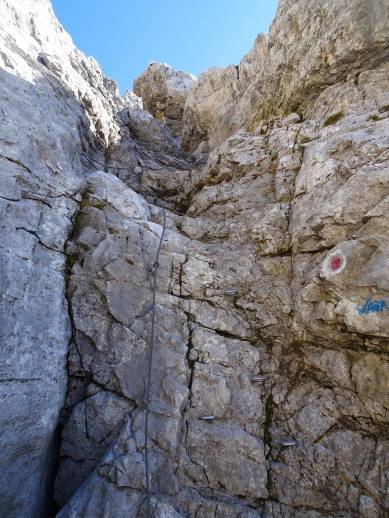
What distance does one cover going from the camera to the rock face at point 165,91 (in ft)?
67.2

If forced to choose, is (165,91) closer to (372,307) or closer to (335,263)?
(335,263)

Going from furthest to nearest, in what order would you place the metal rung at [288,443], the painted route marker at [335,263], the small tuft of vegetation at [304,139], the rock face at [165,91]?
the rock face at [165,91] < the small tuft of vegetation at [304,139] < the painted route marker at [335,263] < the metal rung at [288,443]

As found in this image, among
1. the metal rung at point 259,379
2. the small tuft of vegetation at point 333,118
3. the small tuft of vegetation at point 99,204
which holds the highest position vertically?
the small tuft of vegetation at point 333,118

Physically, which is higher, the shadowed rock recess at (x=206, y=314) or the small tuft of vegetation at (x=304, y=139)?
the small tuft of vegetation at (x=304, y=139)

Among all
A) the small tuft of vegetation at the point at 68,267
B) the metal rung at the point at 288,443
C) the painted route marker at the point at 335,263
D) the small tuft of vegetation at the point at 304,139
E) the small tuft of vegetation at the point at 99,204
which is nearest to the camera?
the metal rung at the point at 288,443

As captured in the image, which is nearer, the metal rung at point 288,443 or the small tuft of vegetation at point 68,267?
the metal rung at point 288,443

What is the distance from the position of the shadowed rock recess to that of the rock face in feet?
43.1

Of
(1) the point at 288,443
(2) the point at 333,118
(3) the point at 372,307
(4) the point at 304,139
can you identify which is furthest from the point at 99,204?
(2) the point at 333,118

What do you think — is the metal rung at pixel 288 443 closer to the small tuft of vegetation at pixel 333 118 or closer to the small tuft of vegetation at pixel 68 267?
the small tuft of vegetation at pixel 68 267

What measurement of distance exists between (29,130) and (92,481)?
662cm

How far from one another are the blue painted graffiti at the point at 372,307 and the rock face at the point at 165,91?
1855 cm

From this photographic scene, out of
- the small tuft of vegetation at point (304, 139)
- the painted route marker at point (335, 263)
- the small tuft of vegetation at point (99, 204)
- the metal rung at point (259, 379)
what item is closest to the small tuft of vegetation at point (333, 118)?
the small tuft of vegetation at point (304, 139)

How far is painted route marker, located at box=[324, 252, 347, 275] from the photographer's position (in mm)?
4918

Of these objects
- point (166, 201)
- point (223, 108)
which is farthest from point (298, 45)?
point (166, 201)
